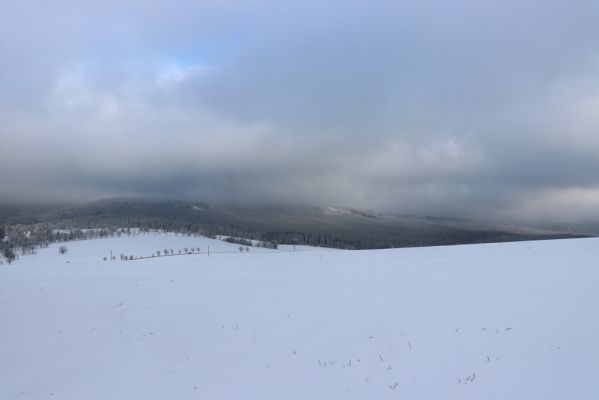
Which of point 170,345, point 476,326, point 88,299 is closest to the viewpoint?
point 476,326

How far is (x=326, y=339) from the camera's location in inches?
550

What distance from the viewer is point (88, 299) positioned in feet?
76.2

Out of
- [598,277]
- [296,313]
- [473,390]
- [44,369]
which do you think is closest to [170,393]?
[44,369]

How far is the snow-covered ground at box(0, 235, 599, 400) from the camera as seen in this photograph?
10.1m

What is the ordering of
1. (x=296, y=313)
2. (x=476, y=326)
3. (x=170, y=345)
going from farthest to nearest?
(x=296, y=313) → (x=170, y=345) → (x=476, y=326)

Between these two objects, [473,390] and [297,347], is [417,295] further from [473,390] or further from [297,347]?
[473,390]

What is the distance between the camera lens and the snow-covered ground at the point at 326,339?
10.1 metres

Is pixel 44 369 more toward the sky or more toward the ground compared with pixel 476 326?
more toward the ground

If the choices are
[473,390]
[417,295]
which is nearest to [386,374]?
[473,390]

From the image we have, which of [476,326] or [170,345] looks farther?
[170,345]

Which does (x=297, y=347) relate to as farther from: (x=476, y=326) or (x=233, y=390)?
(x=476, y=326)

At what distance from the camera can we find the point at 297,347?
44.6 feet

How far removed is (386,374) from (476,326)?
4248 millimetres

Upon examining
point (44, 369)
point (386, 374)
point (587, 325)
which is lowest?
point (44, 369)
